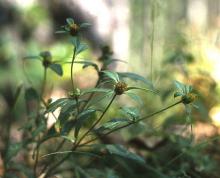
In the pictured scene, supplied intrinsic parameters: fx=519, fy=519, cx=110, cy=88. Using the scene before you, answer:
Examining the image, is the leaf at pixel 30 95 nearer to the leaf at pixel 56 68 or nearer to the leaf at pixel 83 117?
the leaf at pixel 56 68

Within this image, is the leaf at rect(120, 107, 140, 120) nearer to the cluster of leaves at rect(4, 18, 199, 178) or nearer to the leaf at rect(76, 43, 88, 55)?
the cluster of leaves at rect(4, 18, 199, 178)

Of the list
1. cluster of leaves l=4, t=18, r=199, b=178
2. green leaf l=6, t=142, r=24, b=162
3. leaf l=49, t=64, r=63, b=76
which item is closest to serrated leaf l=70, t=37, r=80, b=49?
cluster of leaves l=4, t=18, r=199, b=178

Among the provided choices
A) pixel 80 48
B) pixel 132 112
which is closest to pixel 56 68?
pixel 80 48

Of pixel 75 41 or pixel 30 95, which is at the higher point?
pixel 75 41

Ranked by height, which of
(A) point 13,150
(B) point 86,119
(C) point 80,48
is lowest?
(A) point 13,150

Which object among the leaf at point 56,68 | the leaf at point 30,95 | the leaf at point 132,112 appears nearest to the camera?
the leaf at point 132,112

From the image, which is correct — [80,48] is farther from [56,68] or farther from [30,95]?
[30,95]

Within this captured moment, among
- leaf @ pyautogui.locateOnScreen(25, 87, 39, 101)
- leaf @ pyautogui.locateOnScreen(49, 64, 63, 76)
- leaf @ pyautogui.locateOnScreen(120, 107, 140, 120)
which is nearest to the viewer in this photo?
leaf @ pyautogui.locateOnScreen(120, 107, 140, 120)

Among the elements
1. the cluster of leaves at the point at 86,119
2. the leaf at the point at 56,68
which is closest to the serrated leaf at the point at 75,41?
the cluster of leaves at the point at 86,119

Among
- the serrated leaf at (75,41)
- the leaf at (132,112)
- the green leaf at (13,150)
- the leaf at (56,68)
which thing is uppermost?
the serrated leaf at (75,41)

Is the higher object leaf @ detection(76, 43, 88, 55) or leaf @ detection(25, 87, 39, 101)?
leaf @ detection(76, 43, 88, 55)

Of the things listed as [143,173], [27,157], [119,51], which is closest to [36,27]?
[119,51]
